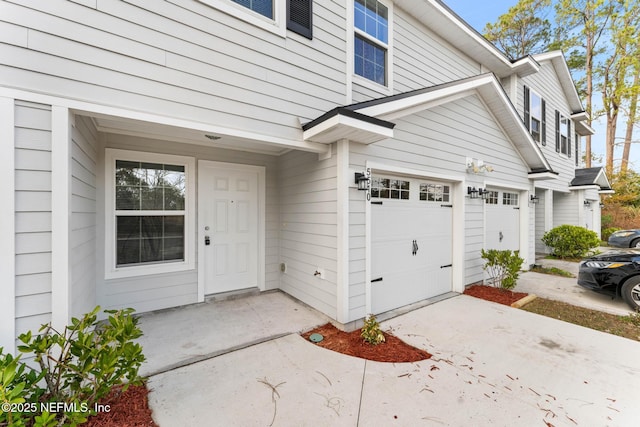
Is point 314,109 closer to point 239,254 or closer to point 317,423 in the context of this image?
point 239,254

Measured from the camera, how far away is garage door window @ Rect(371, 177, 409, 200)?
3.93 metres

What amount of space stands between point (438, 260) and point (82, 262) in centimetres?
514

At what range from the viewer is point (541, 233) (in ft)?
31.0

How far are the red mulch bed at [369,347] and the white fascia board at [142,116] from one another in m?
2.43

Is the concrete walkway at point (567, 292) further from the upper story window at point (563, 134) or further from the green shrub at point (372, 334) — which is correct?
the upper story window at point (563, 134)

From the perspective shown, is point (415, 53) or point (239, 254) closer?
point (239, 254)

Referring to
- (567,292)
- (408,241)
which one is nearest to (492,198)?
(567,292)

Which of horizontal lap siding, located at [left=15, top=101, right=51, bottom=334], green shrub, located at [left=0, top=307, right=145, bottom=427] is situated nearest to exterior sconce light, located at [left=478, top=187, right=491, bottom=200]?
green shrub, located at [left=0, top=307, right=145, bottom=427]

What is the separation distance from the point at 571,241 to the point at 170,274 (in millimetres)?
11242

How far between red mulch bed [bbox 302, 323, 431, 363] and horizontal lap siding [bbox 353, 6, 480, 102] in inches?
132

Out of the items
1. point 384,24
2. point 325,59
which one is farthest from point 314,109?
point 384,24

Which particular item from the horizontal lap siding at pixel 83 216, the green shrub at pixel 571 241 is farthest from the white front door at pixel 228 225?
the green shrub at pixel 571 241

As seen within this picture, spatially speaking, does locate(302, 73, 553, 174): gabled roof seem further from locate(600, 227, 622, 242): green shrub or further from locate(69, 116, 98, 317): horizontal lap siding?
locate(600, 227, 622, 242): green shrub

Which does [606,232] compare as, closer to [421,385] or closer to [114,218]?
[421,385]
